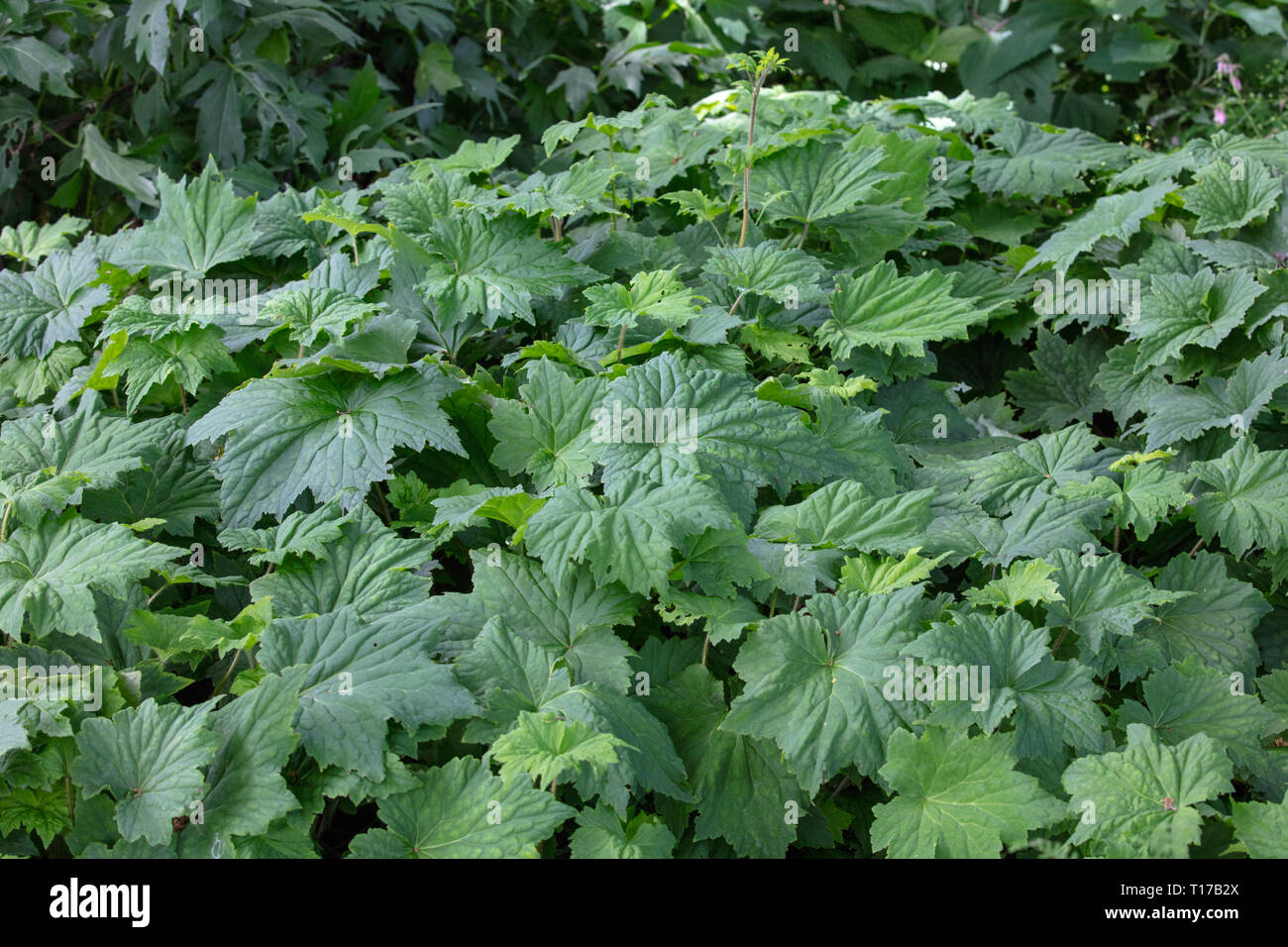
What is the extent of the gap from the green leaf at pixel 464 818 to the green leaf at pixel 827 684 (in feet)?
1.17

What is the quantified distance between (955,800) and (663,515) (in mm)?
667

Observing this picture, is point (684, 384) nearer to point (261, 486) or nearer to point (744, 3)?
point (261, 486)

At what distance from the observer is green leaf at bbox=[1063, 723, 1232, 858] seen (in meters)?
1.61

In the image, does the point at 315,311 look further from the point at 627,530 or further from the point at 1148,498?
the point at 1148,498

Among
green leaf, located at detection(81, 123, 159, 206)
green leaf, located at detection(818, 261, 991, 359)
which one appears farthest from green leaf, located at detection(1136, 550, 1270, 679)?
green leaf, located at detection(81, 123, 159, 206)

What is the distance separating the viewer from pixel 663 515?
192 cm

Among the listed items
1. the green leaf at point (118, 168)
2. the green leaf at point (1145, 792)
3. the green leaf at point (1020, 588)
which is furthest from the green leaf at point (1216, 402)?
the green leaf at point (118, 168)

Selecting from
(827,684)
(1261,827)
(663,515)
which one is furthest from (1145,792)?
(663,515)

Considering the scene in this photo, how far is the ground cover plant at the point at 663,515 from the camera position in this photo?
1.71m

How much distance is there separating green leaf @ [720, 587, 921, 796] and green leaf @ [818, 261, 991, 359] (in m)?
0.84

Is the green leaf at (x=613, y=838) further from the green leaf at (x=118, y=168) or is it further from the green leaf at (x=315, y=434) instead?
the green leaf at (x=118, y=168)

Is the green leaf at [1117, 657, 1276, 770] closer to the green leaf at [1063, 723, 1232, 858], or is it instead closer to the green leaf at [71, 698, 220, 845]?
the green leaf at [1063, 723, 1232, 858]

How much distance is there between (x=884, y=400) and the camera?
109 inches
